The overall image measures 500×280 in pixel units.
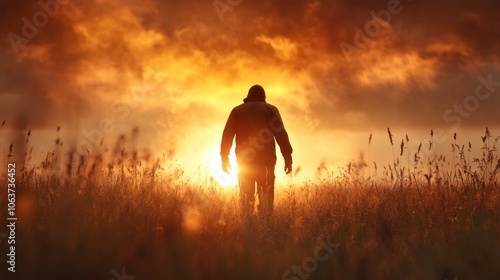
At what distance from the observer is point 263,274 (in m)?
4.15

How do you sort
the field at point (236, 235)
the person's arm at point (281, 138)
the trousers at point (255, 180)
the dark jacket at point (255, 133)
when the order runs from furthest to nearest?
the person's arm at point (281, 138) < the dark jacket at point (255, 133) < the trousers at point (255, 180) < the field at point (236, 235)

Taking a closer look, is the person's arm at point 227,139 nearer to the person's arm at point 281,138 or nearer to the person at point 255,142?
the person at point 255,142

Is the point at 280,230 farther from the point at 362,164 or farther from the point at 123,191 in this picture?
the point at 362,164

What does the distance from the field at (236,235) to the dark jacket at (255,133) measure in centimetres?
117

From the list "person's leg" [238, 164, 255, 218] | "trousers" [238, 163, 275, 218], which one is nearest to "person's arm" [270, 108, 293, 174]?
"trousers" [238, 163, 275, 218]

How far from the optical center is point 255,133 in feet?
29.3

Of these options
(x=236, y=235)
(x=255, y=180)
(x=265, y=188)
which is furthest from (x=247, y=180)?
(x=236, y=235)

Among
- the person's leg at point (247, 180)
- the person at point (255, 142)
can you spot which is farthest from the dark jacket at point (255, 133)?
the person's leg at point (247, 180)

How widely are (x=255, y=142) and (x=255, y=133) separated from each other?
0.16 meters

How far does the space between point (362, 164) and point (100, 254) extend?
6382 millimetres

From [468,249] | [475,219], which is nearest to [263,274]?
[468,249]

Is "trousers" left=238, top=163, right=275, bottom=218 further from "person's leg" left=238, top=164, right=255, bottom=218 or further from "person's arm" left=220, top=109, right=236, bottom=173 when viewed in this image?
"person's arm" left=220, top=109, right=236, bottom=173

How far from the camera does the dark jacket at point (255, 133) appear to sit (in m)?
8.89

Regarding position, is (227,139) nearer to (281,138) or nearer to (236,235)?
(281,138)
